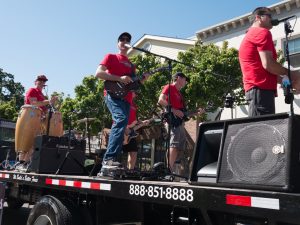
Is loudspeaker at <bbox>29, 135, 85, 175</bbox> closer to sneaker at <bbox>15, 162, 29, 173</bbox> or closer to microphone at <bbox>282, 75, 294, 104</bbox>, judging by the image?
sneaker at <bbox>15, 162, 29, 173</bbox>

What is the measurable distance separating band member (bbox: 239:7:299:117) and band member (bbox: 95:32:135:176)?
1455 mm

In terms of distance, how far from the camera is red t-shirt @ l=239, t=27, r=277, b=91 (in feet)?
11.4

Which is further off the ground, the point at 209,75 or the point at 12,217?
the point at 209,75

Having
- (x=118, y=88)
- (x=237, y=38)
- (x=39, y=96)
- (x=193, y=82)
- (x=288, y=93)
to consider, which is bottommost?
(x=288, y=93)

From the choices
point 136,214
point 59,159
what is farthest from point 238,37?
point 136,214

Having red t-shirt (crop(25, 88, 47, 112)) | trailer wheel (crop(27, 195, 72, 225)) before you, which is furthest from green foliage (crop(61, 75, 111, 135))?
trailer wheel (crop(27, 195, 72, 225))

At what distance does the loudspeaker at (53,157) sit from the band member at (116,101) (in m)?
1.34

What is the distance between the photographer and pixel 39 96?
7121 millimetres

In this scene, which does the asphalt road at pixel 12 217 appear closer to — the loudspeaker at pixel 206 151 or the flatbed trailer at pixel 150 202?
the flatbed trailer at pixel 150 202

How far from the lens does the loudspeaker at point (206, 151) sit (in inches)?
109

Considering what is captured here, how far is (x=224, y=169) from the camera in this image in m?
2.60

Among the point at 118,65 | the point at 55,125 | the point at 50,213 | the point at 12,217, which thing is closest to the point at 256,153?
the point at 50,213

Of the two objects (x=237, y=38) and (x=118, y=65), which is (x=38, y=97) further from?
(x=237, y=38)

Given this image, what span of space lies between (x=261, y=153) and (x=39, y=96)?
548 cm
